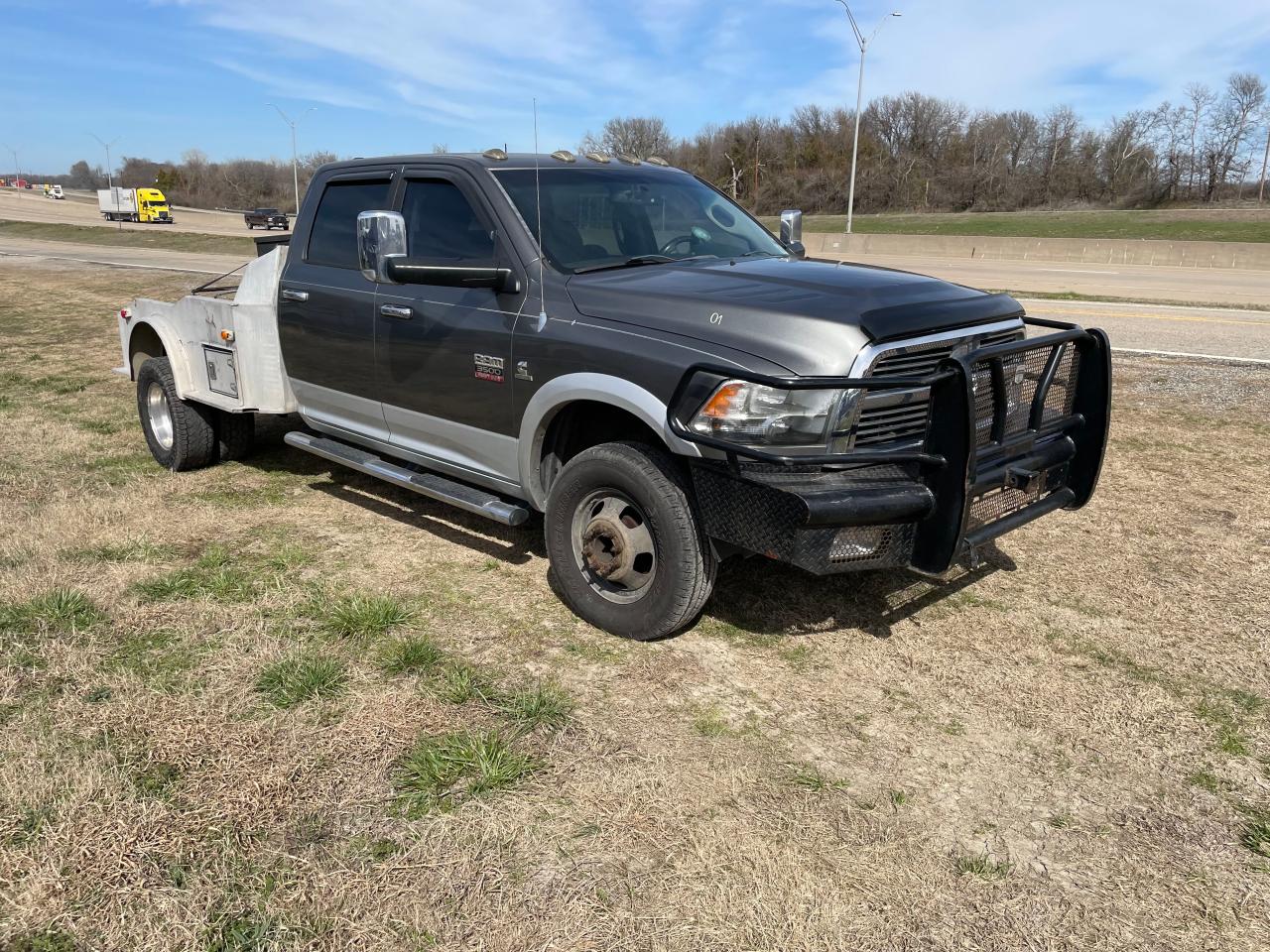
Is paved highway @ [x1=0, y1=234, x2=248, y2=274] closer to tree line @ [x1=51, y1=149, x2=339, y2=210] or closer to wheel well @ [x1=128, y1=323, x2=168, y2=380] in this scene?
wheel well @ [x1=128, y1=323, x2=168, y2=380]

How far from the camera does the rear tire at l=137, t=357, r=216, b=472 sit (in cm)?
637

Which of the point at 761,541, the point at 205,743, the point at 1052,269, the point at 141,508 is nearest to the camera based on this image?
the point at 205,743

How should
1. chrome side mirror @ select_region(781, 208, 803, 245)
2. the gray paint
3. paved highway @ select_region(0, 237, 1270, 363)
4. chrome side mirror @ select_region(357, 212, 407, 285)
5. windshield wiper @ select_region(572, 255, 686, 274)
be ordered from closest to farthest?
1. the gray paint
2. chrome side mirror @ select_region(357, 212, 407, 285)
3. windshield wiper @ select_region(572, 255, 686, 274)
4. chrome side mirror @ select_region(781, 208, 803, 245)
5. paved highway @ select_region(0, 237, 1270, 363)

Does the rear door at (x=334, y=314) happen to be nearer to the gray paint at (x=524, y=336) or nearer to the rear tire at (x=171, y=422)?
the gray paint at (x=524, y=336)

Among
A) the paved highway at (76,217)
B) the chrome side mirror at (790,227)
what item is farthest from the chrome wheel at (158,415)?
the paved highway at (76,217)

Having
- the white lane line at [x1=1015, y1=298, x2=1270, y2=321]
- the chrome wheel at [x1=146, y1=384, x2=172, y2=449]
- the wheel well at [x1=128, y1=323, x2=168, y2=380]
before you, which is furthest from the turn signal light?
the white lane line at [x1=1015, y1=298, x2=1270, y2=321]

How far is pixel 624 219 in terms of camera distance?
4762 millimetres

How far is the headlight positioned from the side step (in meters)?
1.30

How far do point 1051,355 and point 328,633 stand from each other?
3329 mm

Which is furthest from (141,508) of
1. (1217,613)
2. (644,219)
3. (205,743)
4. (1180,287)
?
(1180,287)

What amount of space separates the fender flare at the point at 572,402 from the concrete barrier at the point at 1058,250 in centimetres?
2343

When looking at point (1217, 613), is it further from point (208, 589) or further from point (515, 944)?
point (208, 589)

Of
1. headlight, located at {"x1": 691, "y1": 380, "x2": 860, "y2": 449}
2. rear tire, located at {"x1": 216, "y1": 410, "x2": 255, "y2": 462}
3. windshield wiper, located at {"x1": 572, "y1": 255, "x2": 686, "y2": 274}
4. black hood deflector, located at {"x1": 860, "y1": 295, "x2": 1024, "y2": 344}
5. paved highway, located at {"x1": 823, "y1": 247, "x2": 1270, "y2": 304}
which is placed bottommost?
rear tire, located at {"x1": 216, "y1": 410, "x2": 255, "y2": 462}

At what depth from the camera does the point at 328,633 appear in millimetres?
4121
